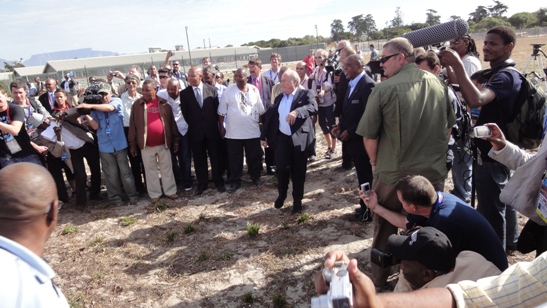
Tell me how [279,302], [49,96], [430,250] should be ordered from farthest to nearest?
[49,96] < [279,302] < [430,250]

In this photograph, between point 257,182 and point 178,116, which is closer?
point 178,116

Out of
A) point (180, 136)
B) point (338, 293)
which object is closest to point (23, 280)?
point (338, 293)

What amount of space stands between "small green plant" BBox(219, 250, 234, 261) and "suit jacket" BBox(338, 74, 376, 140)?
6.69 ft

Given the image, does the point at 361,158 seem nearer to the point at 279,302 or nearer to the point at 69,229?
the point at 279,302

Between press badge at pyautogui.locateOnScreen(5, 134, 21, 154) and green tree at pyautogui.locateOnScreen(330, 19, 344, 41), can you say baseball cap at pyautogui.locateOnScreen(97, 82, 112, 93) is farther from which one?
green tree at pyautogui.locateOnScreen(330, 19, 344, 41)

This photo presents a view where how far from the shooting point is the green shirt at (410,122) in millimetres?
3105

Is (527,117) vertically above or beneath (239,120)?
above

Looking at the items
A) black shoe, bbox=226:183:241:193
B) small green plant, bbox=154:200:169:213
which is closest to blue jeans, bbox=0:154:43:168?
small green plant, bbox=154:200:169:213

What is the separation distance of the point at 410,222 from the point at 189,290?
7.64ft

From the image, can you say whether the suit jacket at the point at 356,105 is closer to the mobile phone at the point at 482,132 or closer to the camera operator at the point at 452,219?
the mobile phone at the point at 482,132

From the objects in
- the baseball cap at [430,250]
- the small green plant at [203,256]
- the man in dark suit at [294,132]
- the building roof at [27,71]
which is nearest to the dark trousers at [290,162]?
the man in dark suit at [294,132]

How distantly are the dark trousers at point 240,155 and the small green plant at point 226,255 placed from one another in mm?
2215

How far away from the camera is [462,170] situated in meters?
4.70

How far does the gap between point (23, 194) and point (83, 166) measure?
531cm
